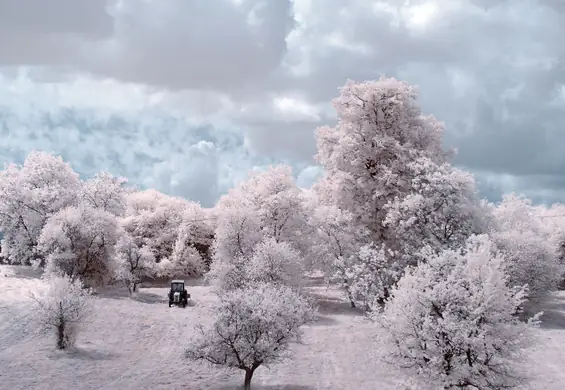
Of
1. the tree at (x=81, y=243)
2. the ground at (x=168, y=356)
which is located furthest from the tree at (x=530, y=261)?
the tree at (x=81, y=243)

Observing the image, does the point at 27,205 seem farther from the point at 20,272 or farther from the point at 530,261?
the point at 530,261

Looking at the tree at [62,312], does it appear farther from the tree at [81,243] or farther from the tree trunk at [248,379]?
the tree at [81,243]

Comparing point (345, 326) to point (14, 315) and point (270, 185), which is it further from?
point (14, 315)

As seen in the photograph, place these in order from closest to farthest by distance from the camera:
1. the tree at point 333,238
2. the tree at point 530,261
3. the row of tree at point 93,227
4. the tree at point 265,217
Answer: the tree at point 530,261 < the tree at point 333,238 < the tree at point 265,217 < the row of tree at point 93,227

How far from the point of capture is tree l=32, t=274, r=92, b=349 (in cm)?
3412

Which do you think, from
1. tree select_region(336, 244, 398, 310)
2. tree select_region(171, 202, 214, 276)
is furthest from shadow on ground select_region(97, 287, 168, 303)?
tree select_region(336, 244, 398, 310)

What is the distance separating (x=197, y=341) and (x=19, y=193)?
133 feet

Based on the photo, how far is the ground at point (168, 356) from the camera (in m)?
29.0

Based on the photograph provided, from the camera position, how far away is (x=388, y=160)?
1919 inches

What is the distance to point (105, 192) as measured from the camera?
65.8m

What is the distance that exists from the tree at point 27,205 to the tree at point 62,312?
82.4 ft

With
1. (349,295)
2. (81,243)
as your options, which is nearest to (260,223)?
(349,295)

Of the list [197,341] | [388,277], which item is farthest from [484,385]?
[388,277]

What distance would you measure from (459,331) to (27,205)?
4908 cm
